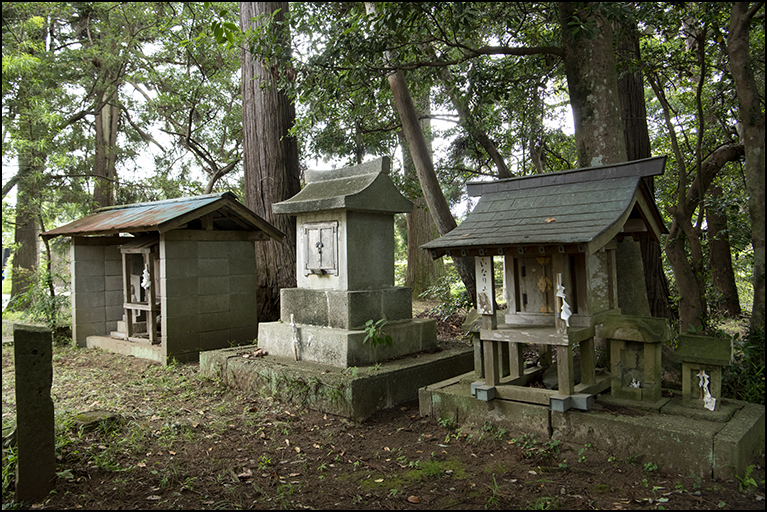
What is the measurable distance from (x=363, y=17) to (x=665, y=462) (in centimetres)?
588

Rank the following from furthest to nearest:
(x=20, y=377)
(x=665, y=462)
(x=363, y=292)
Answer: (x=363, y=292), (x=665, y=462), (x=20, y=377)

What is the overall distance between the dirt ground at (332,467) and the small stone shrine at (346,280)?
0.89m

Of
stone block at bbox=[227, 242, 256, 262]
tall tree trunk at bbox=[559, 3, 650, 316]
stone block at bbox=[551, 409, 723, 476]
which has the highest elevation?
A: tall tree trunk at bbox=[559, 3, 650, 316]

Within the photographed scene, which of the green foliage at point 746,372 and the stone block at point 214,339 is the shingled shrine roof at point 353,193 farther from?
the green foliage at point 746,372

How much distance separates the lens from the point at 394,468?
4246 millimetres

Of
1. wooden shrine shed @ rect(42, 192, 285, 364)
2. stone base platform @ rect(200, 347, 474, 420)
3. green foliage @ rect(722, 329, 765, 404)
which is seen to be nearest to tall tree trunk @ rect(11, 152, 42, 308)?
wooden shrine shed @ rect(42, 192, 285, 364)

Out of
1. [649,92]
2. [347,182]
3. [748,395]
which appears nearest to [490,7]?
[347,182]

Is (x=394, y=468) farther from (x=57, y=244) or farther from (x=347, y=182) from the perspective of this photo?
(x=57, y=244)

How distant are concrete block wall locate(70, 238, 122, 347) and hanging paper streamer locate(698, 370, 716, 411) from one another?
9639mm

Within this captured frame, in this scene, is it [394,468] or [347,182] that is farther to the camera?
[347,182]

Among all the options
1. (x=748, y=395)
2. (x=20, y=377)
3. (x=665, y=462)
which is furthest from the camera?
(x=748, y=395)

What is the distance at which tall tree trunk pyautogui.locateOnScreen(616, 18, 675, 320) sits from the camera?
275 inches

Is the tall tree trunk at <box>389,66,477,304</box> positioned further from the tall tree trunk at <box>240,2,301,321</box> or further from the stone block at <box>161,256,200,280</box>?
the stone block at <box>161,256,200,280</box>

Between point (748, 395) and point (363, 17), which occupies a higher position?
point (363, 17)
